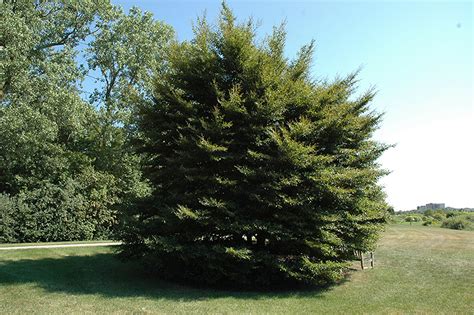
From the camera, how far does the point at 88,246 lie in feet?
56.7

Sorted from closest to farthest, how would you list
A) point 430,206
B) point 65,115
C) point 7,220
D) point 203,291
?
point 203,291
point 7,220
point 65,115
point 430,206

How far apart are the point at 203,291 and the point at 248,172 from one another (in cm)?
315

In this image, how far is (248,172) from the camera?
10555mm

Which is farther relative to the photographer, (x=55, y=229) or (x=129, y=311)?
(x=55, y=229)

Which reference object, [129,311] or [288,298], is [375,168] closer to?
[288,298]

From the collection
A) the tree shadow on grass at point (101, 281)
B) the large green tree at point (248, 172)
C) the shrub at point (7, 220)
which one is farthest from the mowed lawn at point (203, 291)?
the shrub at point (7, 220)

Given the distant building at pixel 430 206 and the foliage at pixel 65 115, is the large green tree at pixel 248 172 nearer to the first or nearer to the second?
the foliage at pixel 65 115

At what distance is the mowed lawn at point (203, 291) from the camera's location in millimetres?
8797

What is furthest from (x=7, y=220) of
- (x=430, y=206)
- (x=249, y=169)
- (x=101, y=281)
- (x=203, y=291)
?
(x=430, y=206)

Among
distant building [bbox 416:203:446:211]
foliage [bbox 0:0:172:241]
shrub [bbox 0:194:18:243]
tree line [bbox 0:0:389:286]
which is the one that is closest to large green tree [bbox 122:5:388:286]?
tree line [bbox 0:0:389:286]

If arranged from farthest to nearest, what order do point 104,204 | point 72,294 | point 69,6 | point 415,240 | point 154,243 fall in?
point 69,6 → point 104,204 → point 415,240 → point 154,243 → point 72,294

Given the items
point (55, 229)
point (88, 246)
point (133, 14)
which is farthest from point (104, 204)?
point (133, 14)

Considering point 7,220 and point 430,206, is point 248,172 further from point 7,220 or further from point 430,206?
point 430,206

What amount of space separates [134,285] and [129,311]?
2735mm
